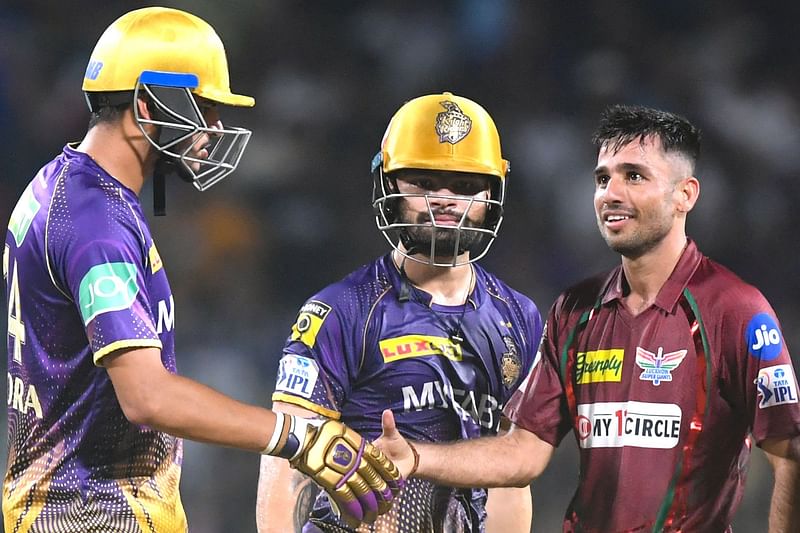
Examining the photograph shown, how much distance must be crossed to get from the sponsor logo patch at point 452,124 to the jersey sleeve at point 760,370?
1079mm

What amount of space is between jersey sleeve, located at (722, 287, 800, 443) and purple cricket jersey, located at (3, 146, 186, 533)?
1259 mm

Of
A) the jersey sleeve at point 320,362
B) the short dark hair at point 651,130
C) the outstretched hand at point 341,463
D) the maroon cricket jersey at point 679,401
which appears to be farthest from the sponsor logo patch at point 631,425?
the jersey sleeve at point 320,362

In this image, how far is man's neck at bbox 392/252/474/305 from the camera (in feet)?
10.7

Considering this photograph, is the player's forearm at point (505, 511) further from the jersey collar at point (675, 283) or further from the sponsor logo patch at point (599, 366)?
the jersey collar at point (675, 283)

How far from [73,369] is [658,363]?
1314mm

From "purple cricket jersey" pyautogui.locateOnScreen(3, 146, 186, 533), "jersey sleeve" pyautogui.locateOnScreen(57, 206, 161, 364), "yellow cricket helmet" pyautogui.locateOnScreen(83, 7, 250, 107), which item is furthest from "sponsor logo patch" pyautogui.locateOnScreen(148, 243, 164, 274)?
"yellow cricket helmet" pyautogui.locateOnScreen(83, 7, 250, 107)

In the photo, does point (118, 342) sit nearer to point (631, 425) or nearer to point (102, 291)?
point (102, 291)

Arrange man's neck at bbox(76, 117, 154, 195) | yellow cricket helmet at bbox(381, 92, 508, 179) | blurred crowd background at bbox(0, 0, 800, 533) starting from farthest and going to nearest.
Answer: blurred crowd background at bbox(0, 0, 800, 533) → yellow cricket helmet at bbox(381, 92, 508, 179) → man's neck at bbox(76, 117, 154, 195)

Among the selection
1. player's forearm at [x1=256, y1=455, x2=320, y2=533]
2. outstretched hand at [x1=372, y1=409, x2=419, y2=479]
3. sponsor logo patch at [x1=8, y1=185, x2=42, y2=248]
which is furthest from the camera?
player's forearm at [x1=256, y1=455, x2=320, y2=533]

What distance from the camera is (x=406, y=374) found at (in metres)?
3.13

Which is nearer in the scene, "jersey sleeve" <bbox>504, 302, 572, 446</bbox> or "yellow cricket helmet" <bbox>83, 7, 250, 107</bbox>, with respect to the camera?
"yellow cricket helmet" <bbox>83, 7, 250, 107</bbox>

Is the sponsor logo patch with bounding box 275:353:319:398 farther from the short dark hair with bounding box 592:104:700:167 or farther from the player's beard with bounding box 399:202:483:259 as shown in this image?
the short dark hair with bounding box 592:104:700:167

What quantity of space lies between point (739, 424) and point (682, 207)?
0.54 m

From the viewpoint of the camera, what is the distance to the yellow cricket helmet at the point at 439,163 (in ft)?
10.5
